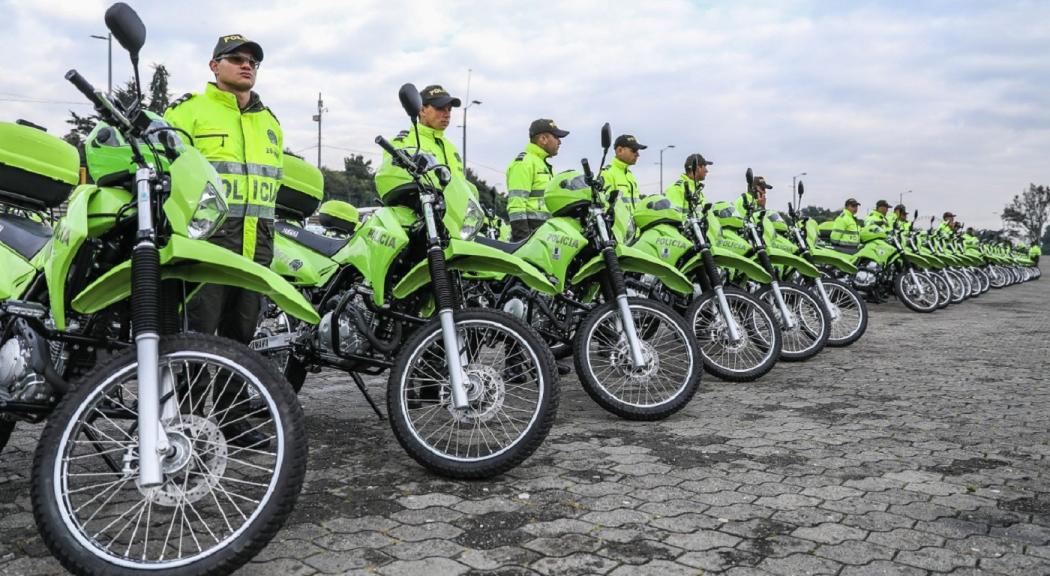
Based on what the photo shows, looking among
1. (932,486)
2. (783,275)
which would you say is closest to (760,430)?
(932,486)

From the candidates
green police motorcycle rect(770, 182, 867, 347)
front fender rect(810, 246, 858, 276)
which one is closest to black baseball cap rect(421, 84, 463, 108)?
green police motorcycle rect(770, 182, 867, 347)

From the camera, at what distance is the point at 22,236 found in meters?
3.76

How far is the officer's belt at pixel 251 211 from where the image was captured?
416 centimetres

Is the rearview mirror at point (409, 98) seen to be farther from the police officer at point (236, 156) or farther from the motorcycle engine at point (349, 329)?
the motorcycle engine at point (349, 329)

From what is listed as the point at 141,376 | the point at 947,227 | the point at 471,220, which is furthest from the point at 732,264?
the point at 947,227

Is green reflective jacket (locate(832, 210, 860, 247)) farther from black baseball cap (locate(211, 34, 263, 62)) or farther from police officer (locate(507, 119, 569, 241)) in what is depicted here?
black baseball cap (locate(211, 34, 263, 62))

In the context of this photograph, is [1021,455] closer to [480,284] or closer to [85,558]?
[480,284]

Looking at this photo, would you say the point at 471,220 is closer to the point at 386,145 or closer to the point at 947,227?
the point at 386,145

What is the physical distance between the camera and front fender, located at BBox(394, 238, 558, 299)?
4.18 m

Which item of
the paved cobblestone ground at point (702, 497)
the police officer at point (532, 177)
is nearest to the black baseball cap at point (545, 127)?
the police officer at point (532, 177)

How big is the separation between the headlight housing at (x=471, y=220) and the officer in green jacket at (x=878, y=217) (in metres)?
11.9

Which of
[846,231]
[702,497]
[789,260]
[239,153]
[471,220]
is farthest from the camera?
[846,231]

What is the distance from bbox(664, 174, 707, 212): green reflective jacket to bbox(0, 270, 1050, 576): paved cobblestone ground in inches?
71.2

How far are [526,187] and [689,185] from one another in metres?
1.97
